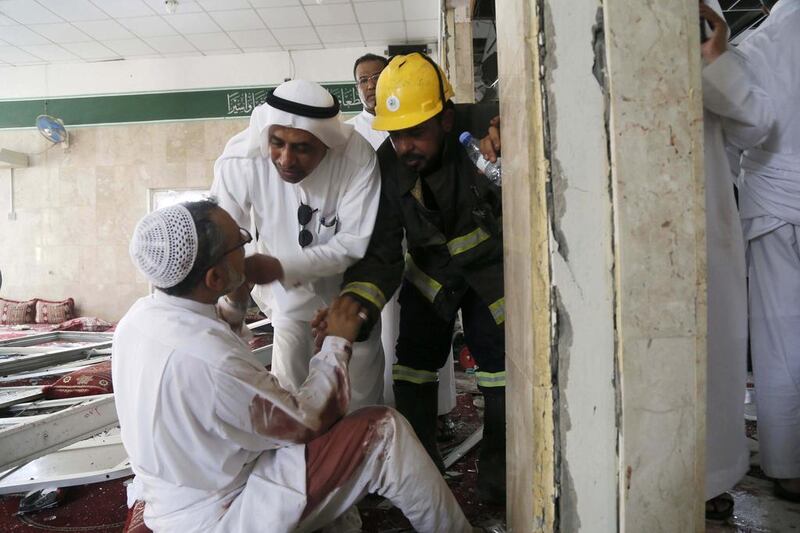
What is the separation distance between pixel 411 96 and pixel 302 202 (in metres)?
0.62

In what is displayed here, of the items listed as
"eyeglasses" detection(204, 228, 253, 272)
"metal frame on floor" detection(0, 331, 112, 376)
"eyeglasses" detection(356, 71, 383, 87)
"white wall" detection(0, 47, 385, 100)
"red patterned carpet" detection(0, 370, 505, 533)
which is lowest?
"red patterned carpet" detection(0, 370, 505, 533)

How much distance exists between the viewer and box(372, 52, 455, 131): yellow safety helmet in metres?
1.75

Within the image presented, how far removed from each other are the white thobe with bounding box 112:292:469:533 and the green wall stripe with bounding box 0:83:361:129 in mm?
6591

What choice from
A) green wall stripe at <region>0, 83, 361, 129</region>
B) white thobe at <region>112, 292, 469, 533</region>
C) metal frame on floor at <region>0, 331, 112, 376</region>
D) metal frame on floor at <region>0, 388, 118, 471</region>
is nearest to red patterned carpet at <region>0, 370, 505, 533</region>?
metal frame on floor at <region>0, 388, 118, 471</region>

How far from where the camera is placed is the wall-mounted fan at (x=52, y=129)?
7.51m

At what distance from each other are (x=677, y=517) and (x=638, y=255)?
490 mm

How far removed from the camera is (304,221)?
2045 millimetres

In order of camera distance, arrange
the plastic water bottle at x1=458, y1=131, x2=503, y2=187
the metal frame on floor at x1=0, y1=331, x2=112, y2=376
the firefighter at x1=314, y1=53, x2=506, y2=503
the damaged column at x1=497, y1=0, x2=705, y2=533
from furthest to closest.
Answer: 1. the metal frame on floor at x1=0, y1=331, x2=112, y2=376
2. the firefighter at x1=314, y1=53, x2=506, y2=503
3. the plastic water bottle at x1=458, y1=131, x2=503, y2=187
4. the damaged column at x1=497, y1=0, x2=705, y2=533

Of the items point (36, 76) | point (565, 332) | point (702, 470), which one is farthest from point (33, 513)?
point (36, 76)

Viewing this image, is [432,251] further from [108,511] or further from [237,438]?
[108,511]

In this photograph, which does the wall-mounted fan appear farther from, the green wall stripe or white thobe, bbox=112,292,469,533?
white thobe, bbox=112,292,469,533

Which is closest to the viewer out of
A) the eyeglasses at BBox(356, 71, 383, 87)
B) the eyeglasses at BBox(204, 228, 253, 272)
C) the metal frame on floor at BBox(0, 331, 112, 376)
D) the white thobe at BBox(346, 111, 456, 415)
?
→ the eyeglasses at BBox(204, 228, 253, 272)

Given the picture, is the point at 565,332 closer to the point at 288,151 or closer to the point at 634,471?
the point at 634,471

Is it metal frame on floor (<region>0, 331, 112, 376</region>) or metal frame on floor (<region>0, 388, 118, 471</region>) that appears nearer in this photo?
metal frame on floor (<region>0, 388, 118, 471</region>)
